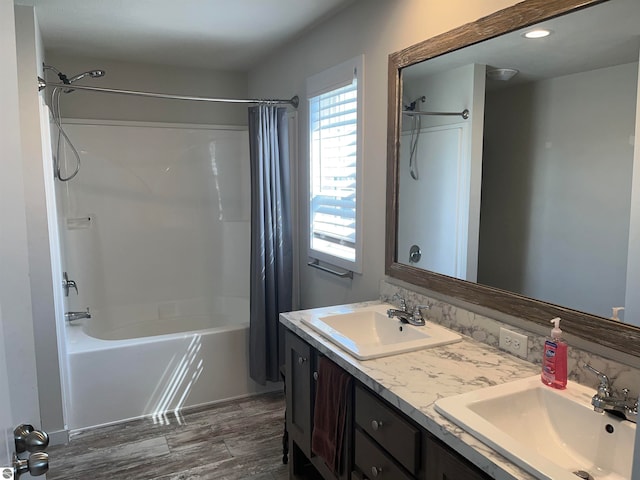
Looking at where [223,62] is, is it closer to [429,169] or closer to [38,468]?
[429,169]

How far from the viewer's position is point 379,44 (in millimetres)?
2381

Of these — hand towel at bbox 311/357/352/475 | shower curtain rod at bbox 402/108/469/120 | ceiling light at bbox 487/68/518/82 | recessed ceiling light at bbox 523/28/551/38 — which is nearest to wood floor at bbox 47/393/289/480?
hand towel at bbox 311/357/352/475

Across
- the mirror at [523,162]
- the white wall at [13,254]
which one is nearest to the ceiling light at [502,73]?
the mirror at [523,162]

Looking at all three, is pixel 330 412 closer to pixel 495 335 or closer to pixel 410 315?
pixel 410 315

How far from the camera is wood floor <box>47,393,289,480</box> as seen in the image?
2.52m

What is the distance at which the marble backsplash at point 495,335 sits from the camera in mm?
1355

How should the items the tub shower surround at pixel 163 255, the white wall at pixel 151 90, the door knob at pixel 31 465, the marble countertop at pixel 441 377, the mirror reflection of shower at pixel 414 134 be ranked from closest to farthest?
the door knob at pixel 31 465 → the marble countertop at pixel 441 377 → the mirror reflection of shower at pixel 414 134 → the tub shower surround at pixel 163 255 → the white wall at pixel 151 90

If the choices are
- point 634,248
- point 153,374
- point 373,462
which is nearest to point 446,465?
point 373,462

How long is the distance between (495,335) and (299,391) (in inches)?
36.7

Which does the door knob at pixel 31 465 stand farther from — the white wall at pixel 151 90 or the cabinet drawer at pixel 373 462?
the white wall at pixel 151 90

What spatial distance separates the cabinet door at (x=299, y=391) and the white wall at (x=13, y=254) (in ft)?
4.14

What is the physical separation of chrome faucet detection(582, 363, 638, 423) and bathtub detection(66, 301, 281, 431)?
2.34m

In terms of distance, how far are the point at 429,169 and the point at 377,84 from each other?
0.55m

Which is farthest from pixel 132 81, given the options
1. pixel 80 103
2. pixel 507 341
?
pixel 507 341
